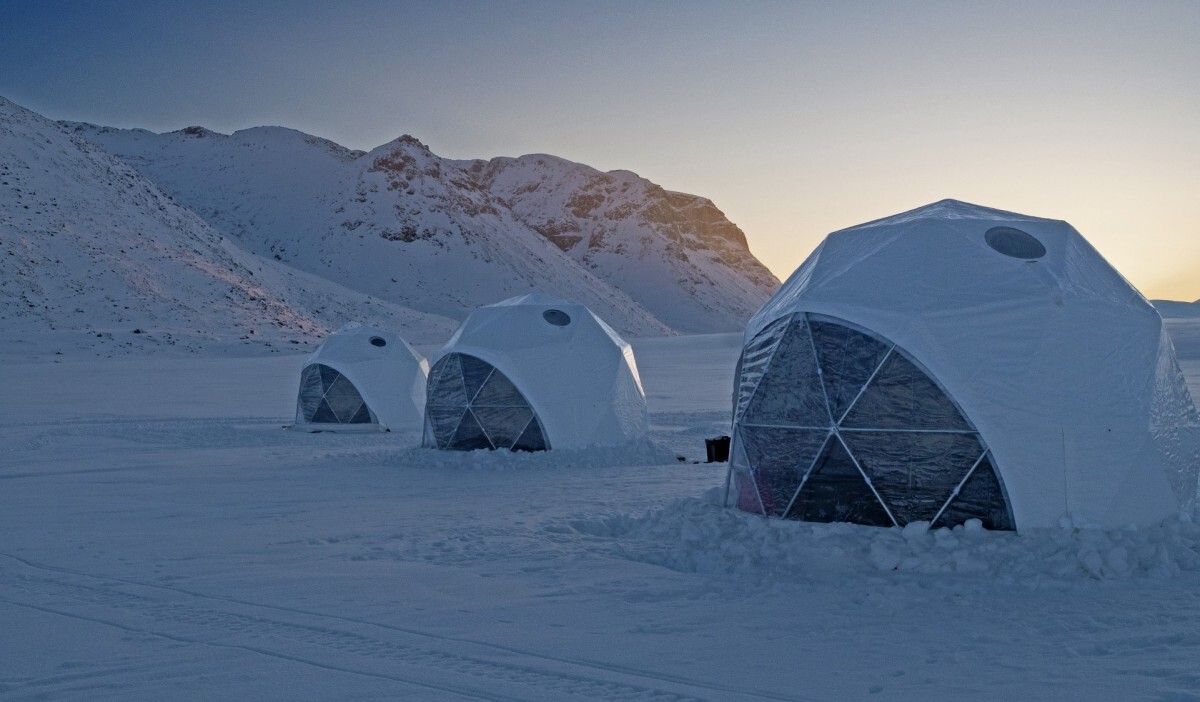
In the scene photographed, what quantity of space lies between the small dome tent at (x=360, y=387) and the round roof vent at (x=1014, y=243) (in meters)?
16.7

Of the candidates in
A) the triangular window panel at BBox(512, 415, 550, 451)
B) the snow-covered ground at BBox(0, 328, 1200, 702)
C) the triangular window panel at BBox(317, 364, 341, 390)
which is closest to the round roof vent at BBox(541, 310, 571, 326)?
the triangular window panel at BBox(512, 415, 550, 451)

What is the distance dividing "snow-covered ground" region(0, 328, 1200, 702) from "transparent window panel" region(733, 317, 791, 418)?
1223 mm

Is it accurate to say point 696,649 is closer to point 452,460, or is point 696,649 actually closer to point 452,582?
point 452,582

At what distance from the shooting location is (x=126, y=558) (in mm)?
8852

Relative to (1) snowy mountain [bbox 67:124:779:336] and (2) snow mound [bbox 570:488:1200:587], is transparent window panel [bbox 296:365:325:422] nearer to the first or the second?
(2) snow mound [bbox 570:488:1200:587]

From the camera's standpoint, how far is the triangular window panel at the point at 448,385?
17828 millimetres

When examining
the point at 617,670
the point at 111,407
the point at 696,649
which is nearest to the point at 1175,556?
the point at 696,649

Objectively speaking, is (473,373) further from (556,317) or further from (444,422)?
(556,317)

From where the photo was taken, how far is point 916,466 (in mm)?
8875

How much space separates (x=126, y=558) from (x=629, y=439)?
10.5 meters

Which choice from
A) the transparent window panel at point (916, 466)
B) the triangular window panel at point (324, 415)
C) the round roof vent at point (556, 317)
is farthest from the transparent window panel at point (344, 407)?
the transparent window panel at point (916, 466)

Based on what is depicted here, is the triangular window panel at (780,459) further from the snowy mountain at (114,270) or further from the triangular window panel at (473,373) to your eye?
the snowy mountain at (114,270)

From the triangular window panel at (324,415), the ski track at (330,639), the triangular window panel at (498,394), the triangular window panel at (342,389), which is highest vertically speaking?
the triangular window panel at (498,394)

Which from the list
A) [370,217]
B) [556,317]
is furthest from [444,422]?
[370,217]
